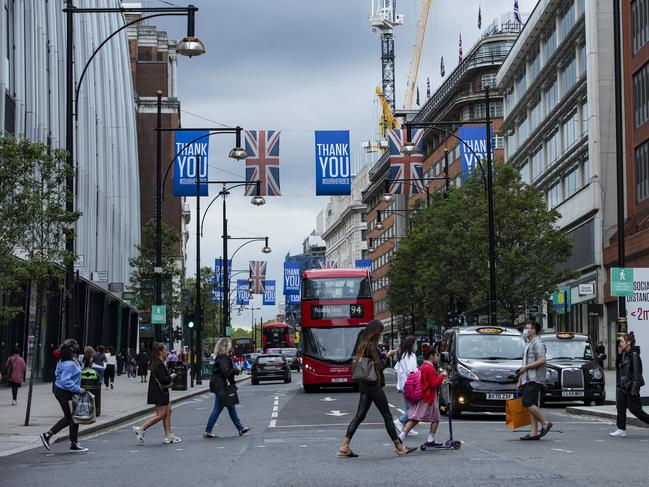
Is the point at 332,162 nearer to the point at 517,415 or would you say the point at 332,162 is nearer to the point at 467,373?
the point at 467,373

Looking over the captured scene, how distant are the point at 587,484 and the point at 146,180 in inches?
4105

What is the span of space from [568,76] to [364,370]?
5324cm

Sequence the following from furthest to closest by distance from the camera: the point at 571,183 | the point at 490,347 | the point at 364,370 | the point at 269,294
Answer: the point at 269,294 < the point at 571,183 < the point at 490,347 < the point at 364,370

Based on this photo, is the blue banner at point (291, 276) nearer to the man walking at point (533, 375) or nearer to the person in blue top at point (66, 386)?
the person in blue top at point (66, 386)

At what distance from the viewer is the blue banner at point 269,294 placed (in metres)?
121

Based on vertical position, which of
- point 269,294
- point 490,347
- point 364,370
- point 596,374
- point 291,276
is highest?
point 291,276

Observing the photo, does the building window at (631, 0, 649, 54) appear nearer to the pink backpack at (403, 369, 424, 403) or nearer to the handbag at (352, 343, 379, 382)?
the pink backpack at (403, 369, 424, 403)

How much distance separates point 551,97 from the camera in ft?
232

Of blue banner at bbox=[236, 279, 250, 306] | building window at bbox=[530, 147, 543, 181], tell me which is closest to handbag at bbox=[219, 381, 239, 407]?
building window at bbox=[530, 147, 543, 181]

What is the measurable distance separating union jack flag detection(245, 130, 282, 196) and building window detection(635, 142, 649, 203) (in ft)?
56.9

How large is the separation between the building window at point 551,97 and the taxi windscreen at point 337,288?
3092cm

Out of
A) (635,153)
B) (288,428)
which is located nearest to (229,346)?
(288,428)

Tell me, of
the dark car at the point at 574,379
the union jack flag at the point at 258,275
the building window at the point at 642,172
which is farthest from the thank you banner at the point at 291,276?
the dark car at the point at 574,379

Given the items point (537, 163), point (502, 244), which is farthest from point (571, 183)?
point (502, 244)
